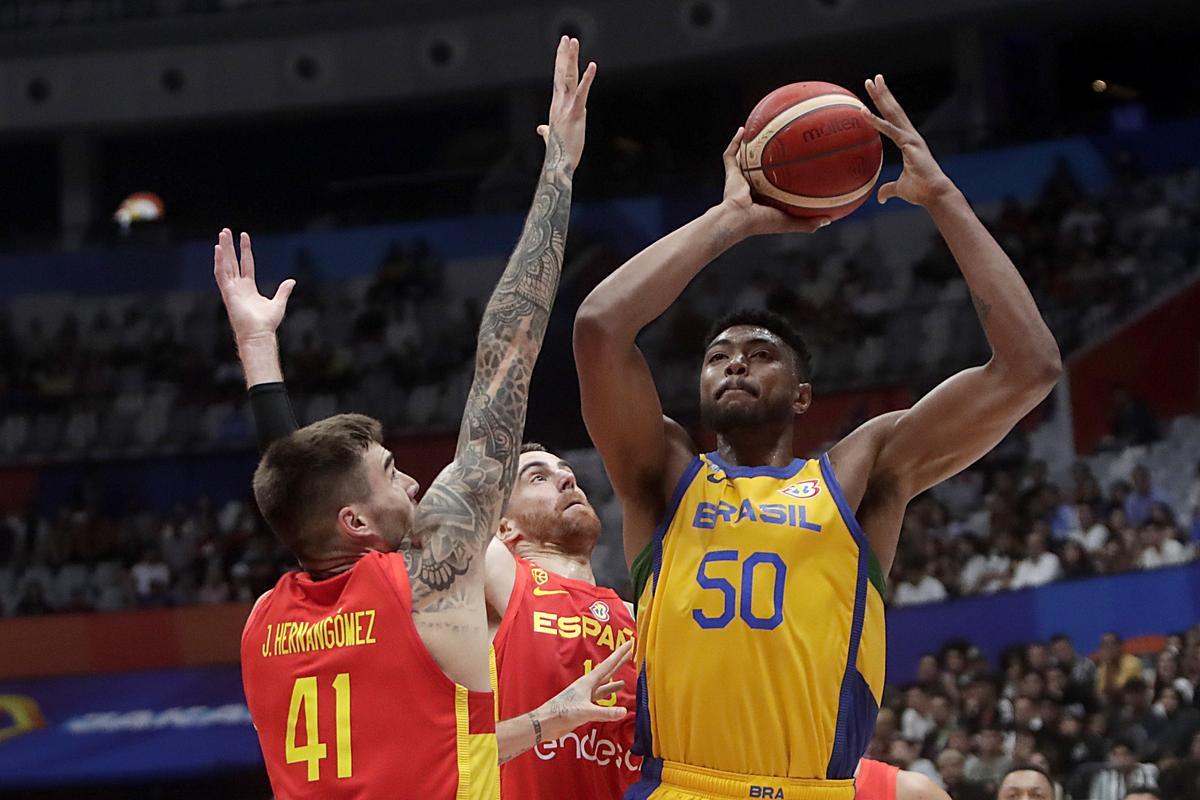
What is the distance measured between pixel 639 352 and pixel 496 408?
824 mm

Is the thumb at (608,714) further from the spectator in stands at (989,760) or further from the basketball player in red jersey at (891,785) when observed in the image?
the spectator in stands at (989,760)

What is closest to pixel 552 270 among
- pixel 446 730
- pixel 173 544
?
pixel 446 730

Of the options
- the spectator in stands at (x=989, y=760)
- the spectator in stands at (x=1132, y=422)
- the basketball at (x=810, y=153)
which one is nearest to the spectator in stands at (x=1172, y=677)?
the spectator in stands at (x=989, y=760)

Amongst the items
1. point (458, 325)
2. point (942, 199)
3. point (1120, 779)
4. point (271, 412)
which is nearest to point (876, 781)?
point (942, 199)

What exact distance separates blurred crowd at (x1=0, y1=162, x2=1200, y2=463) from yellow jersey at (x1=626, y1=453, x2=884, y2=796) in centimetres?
1049

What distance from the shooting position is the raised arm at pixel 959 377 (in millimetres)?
3832

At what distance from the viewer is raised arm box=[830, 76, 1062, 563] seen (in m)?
3.83

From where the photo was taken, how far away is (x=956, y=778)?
9.54 meters

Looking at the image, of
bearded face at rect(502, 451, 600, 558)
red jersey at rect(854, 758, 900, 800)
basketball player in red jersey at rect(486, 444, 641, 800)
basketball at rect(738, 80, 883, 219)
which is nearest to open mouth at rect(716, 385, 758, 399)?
basketball at rect(738, 80, 883, 219)

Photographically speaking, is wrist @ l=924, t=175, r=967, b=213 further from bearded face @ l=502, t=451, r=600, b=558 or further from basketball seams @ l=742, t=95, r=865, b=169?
bearded face @ l=502, t=451, r=600, b=558

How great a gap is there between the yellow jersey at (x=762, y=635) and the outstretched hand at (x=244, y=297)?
1.13 m

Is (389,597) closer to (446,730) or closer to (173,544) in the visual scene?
(446,730)

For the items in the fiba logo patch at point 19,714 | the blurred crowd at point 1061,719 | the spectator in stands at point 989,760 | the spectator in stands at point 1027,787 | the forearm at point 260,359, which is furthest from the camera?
the fiba logo patch at point 19,714

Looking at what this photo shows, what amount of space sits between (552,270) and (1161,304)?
41.9 ft
